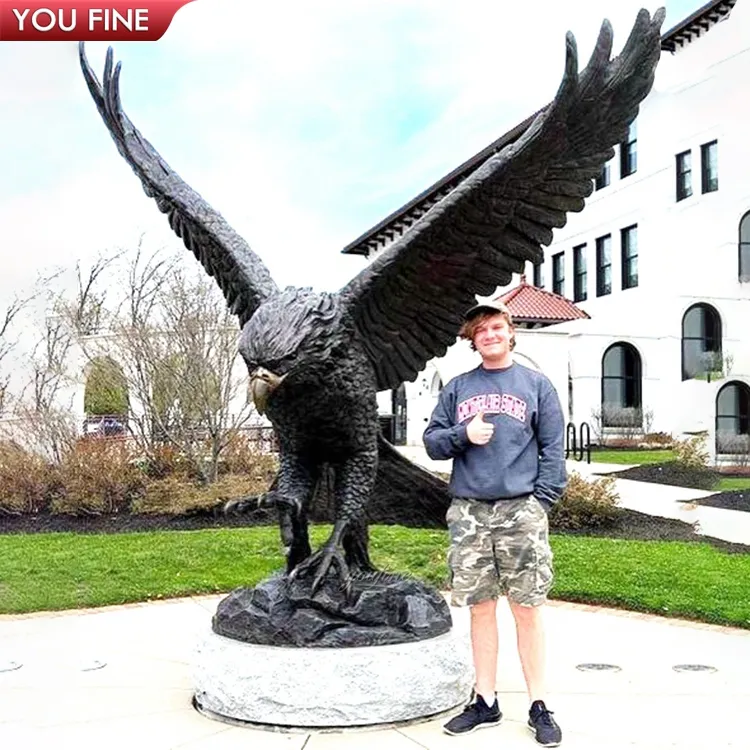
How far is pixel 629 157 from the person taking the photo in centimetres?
2828

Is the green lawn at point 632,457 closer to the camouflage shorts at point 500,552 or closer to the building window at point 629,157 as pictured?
the building window at point 629,157

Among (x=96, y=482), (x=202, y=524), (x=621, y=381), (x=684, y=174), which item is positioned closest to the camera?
(x=202, y=524)

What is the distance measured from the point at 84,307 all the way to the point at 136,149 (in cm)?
1740

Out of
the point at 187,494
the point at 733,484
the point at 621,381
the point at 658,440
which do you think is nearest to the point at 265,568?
the point at 187,494

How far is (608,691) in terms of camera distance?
192 inches

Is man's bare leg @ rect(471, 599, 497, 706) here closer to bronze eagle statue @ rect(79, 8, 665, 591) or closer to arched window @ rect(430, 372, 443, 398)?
bronze eagle statue @ rect(79, 8, 665, 591)

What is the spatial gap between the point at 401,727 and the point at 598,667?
1.65 metres

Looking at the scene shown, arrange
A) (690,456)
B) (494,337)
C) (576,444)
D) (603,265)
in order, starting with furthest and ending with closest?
(603,265) < (576,444) < (690,456) < (494,337)

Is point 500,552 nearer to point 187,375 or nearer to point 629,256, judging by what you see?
point 187,375

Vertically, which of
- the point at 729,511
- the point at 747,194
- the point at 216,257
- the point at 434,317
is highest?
the point at 747,194

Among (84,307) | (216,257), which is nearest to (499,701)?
(216,257)

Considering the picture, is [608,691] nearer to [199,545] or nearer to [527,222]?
[527,222]

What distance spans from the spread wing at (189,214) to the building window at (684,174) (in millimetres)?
23825

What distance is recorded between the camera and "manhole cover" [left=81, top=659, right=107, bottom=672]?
539cm
